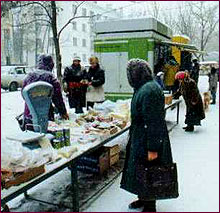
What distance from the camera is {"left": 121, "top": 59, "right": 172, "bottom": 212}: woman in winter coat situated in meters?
2.97

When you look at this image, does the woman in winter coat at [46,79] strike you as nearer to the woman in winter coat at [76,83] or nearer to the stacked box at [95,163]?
the stacked box at [95,163]

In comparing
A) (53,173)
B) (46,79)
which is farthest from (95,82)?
(53,173)

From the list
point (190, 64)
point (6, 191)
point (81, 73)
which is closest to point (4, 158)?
point (6, 191)

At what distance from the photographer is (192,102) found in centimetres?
722

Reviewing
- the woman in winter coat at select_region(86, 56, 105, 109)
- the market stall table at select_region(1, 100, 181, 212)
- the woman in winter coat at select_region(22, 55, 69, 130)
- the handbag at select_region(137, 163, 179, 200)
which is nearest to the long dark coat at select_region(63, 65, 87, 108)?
the woman in winter coat at select_region(86, 56, 105, 109)

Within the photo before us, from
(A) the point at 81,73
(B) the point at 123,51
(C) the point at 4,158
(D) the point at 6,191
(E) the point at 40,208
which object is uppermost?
(B) the point at 123,51

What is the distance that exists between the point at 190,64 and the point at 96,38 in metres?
6.09

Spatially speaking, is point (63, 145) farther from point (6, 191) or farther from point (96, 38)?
point (96, 38)

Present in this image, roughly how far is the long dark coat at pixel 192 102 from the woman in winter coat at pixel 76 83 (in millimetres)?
2211

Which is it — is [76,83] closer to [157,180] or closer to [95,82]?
[95,82]

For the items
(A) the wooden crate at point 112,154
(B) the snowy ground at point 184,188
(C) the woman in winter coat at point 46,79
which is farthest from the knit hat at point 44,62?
(A) the wooden crate at point 112,154

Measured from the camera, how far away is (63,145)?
134 inches

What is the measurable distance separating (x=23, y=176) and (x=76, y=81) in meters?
4.54

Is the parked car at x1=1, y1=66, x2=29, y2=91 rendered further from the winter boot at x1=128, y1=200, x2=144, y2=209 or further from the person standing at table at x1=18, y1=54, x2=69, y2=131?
the winter boot at x1=128, y1=200, x2=144, y2=209
